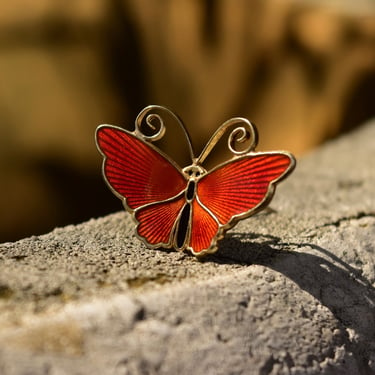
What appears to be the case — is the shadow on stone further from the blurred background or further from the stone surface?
the blurred background

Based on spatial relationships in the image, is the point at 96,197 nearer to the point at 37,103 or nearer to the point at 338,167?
the point at 37,103

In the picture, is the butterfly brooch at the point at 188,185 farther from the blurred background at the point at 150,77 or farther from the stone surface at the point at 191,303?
the blurred background at the point at 150,77

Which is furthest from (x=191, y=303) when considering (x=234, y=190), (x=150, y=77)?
(x=150, y=77)

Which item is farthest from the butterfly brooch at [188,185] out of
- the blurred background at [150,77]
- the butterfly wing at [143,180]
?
the blurred background at [150,77]

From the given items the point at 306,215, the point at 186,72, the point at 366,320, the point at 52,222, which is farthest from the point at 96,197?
the point at 366,320

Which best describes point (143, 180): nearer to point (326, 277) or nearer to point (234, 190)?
point (234, 190)

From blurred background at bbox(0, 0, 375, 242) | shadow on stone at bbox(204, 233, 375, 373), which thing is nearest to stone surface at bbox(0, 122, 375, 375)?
shadow on stone at bbox(204, 233, 375, 373)

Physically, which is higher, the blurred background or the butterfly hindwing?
the blurred background
